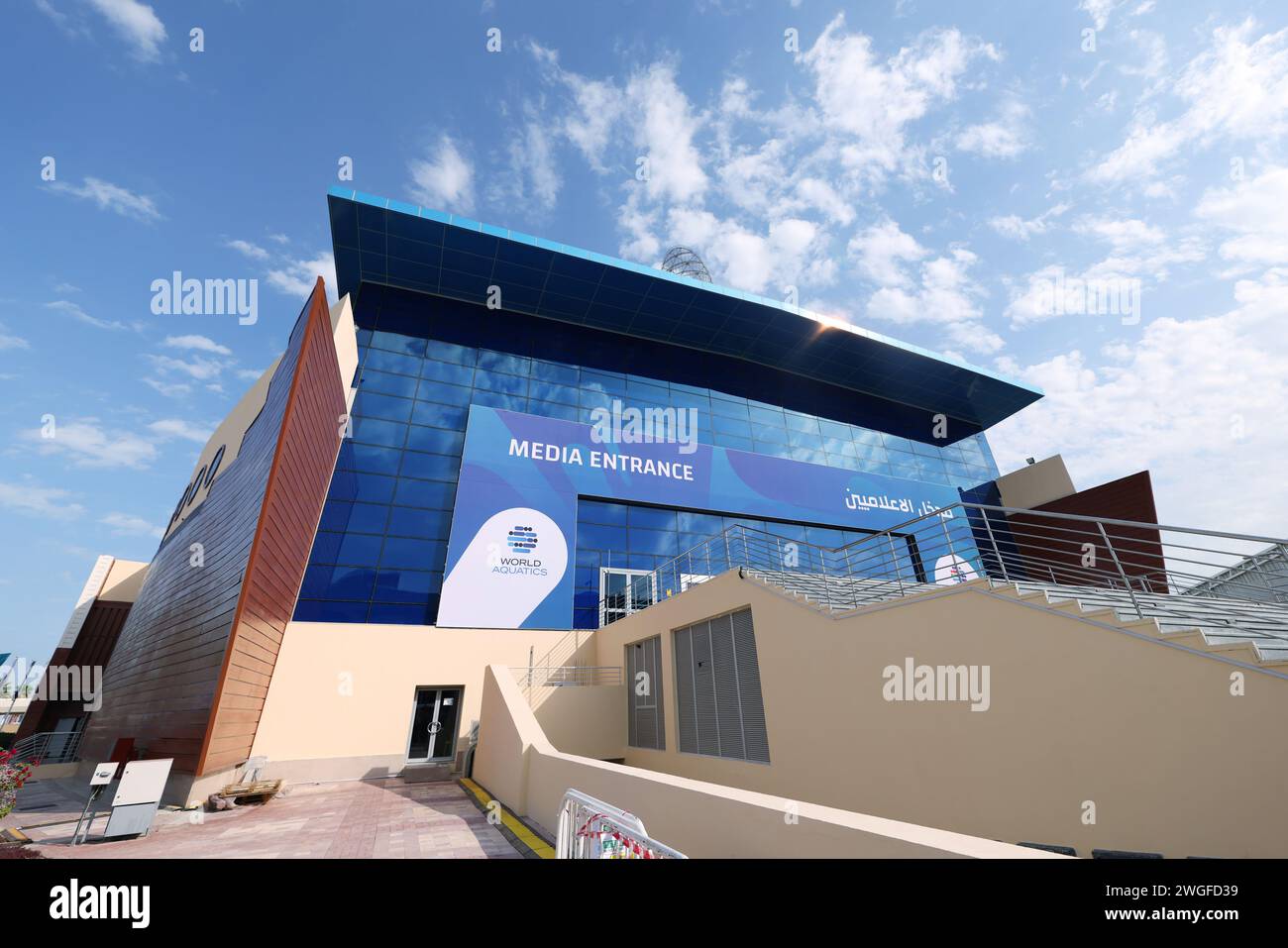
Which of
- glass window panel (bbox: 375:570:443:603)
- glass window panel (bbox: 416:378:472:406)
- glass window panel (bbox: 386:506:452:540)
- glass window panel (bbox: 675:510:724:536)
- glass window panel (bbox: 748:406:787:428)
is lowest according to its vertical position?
glass window panel (bbox: 375:570:443:603)

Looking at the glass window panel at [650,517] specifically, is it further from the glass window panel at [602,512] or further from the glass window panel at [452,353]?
the glass window panel at [452,353]

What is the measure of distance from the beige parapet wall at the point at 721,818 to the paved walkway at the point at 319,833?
3.18 ft

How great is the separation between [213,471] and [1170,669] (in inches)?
839

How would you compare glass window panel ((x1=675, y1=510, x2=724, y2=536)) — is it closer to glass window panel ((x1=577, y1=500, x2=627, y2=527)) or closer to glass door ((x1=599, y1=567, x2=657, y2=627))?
glass window panel ((x1=577, y1=500, x2=627, y2=527))

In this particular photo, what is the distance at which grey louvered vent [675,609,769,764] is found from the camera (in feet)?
31.0

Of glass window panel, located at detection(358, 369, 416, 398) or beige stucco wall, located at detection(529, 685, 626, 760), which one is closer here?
beige stucco wall, located at detection(529, 685, 626, 760)

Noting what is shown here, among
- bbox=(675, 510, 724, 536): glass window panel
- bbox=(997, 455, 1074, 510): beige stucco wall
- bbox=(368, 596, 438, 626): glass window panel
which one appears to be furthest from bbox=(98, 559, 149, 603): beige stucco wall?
bbox=(997, 455, 1074, 510): beige stucco wall

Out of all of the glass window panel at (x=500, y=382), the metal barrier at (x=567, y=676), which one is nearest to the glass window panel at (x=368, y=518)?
the glass window panel at (x=500, y=382)

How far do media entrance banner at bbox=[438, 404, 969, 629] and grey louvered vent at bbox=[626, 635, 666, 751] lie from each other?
295 centimetres

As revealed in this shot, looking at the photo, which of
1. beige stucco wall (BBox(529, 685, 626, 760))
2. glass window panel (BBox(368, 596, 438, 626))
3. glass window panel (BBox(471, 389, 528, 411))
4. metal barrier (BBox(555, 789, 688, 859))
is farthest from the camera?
glass window panel (BBox(471, 389, 528, 411))

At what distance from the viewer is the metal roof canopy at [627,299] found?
17.9m

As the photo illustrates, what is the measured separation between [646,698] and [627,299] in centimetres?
1501

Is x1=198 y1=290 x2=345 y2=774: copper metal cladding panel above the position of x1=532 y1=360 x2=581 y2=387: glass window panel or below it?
below
